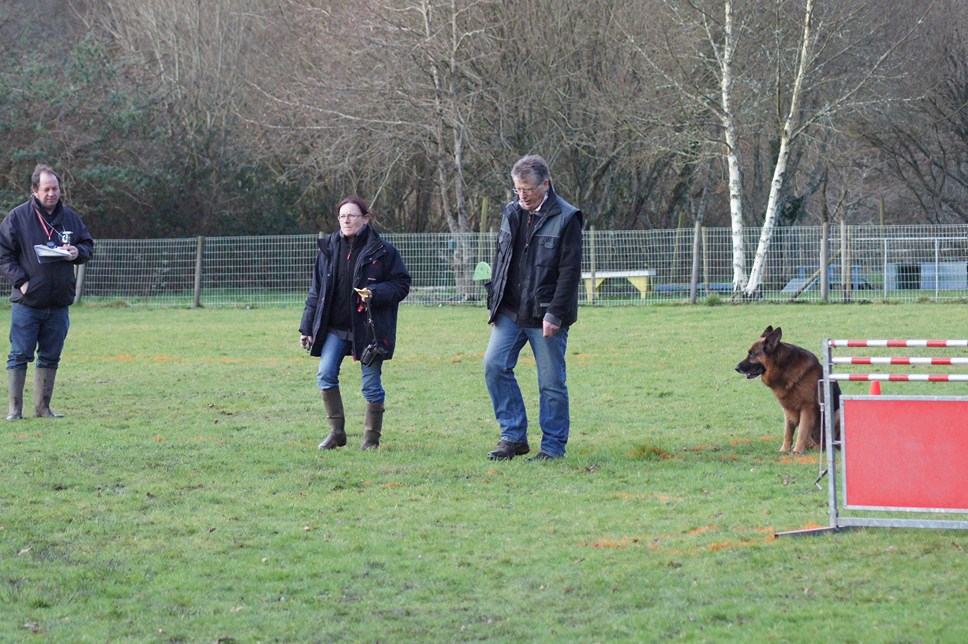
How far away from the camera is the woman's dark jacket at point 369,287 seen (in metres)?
8.48

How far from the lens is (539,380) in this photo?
806 centimetres

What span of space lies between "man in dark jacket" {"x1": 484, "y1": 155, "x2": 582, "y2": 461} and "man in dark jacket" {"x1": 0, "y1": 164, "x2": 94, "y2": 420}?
12.7ft

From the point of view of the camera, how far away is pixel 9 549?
5.76 meters

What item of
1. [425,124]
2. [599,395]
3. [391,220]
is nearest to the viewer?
[599,395]

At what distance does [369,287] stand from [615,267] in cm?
1663

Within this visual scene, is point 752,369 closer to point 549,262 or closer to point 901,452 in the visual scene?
point 549,262

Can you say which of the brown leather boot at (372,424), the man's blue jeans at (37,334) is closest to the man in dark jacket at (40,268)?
the man's blue jeans at (37,334)

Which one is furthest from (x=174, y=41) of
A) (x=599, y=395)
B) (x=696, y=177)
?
(x=599, y=395)

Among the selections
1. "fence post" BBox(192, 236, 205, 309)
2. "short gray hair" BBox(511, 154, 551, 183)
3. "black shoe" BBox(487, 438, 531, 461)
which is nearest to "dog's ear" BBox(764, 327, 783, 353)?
"black shoe" BBox(487, 438, 531, 461)

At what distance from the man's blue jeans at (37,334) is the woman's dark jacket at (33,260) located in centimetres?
11

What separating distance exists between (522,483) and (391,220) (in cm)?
2987

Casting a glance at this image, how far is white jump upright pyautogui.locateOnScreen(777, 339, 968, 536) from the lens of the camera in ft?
17.4

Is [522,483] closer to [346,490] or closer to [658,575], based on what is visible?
[346,490]

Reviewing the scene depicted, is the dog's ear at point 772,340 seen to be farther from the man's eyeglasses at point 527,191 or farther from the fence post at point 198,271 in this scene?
the fence post at point 198,271
